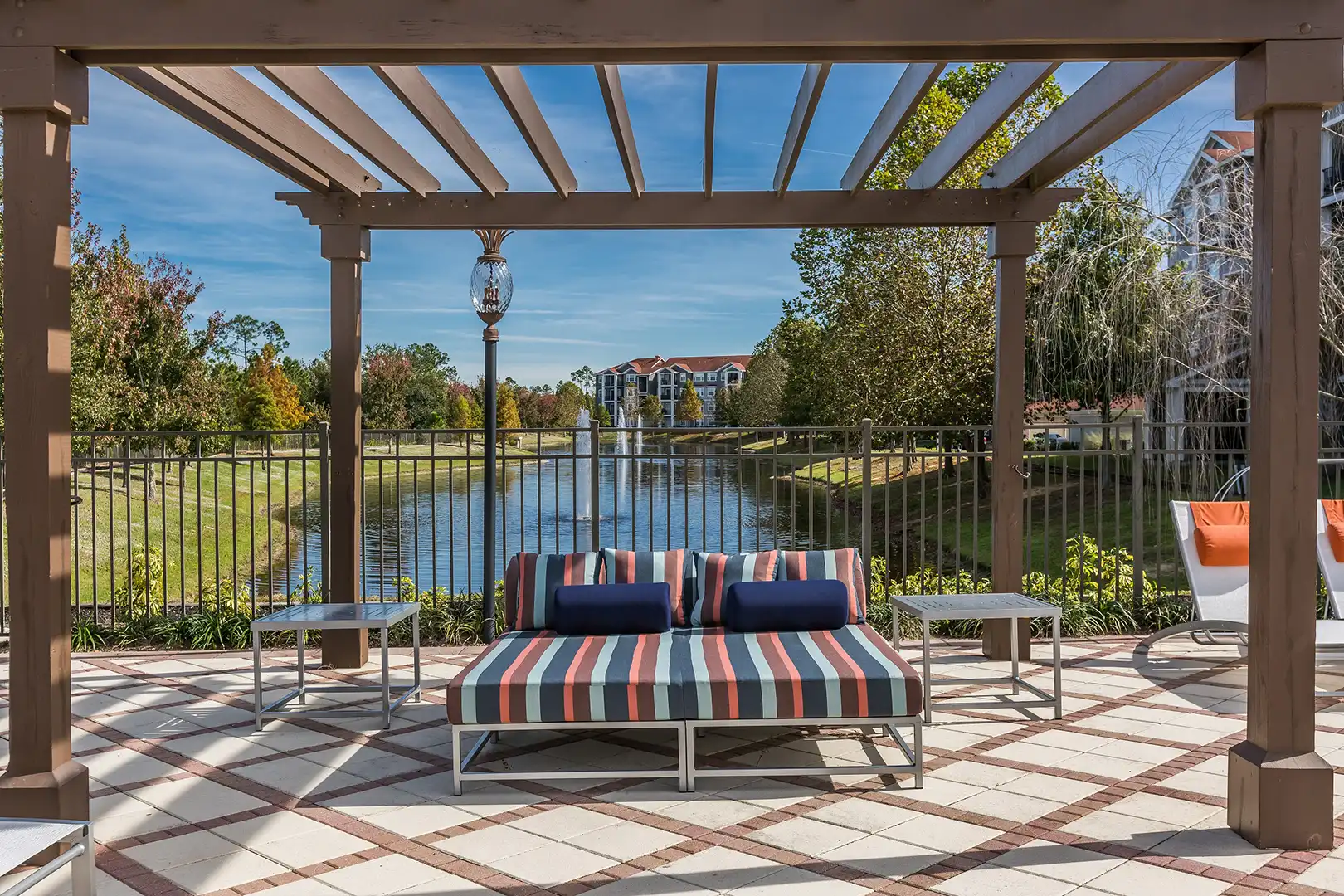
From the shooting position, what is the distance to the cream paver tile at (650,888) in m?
3.12

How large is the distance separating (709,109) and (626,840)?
287 centimetres

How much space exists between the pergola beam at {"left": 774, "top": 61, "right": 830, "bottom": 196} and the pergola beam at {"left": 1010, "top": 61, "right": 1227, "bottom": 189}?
1.27 m

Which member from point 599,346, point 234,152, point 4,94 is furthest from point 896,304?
point 599,346

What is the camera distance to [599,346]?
151 feet

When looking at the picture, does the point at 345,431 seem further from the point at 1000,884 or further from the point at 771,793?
the point at 1000,884

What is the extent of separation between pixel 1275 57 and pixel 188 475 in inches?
885

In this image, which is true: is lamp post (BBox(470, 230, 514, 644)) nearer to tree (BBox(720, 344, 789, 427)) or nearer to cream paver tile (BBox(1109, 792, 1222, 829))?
cream paver tile (BBox(1109, 792, 1222, 829))

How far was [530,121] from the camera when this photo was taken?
4805 millimetres

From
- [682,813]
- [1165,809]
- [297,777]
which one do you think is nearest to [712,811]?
[682,813]

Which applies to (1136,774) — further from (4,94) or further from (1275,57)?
(4,94)

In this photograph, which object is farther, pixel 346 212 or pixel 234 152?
pixel 234 152

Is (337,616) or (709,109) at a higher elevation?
(709,109)

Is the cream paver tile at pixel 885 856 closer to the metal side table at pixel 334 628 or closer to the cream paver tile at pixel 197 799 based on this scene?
the cream paver tile at pixel 197 799

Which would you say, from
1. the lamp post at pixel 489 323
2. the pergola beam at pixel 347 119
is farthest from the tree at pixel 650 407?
the pergola beam at pixel 347 119
